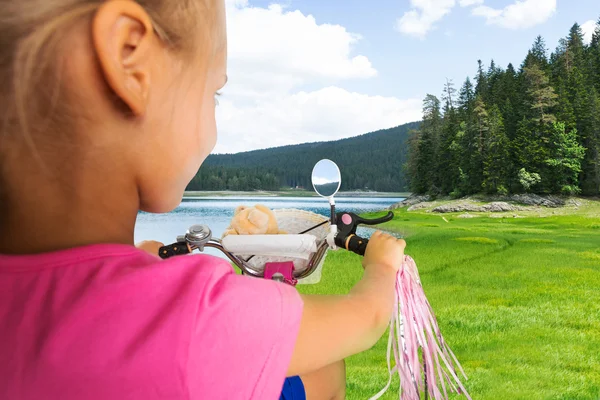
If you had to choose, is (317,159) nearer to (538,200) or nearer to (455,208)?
(455,208)

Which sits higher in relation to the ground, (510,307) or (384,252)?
(384,252)

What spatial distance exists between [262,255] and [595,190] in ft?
39.5

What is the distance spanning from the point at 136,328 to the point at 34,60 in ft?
0.69

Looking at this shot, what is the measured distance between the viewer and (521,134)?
1276 centimetres

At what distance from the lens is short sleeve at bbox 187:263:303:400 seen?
1.25 ft

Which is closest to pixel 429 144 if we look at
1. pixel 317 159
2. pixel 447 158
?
pixel 447 158

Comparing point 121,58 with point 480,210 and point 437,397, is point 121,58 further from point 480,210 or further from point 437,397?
point 480,210

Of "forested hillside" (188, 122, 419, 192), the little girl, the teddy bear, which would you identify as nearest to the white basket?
the teddy bear

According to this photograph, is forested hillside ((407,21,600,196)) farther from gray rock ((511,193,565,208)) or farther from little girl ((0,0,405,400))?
little girl ((0,0,405,400))

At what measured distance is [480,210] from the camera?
1156 centimetres

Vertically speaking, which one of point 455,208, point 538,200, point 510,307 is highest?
point 538,200

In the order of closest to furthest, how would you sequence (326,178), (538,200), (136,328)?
(136,328)
(326,178)
(538,200)

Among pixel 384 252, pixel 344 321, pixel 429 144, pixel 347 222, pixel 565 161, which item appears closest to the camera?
pixel 344 321

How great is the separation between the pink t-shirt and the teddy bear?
0.42m
